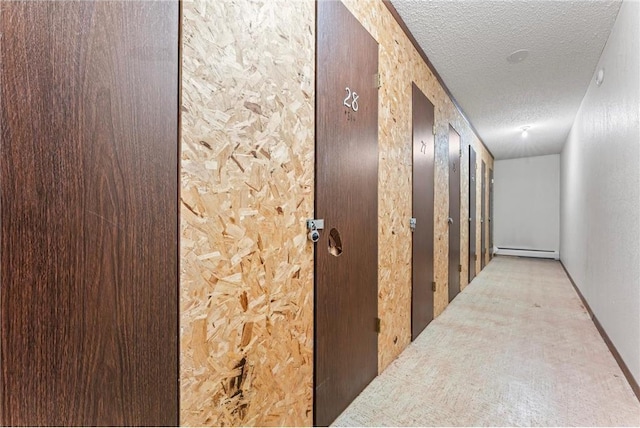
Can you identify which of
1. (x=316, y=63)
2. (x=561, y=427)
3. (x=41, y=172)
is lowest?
(x=561, y=427)

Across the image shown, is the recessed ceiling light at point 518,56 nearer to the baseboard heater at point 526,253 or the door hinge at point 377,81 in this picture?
the door hinge at point 377,81

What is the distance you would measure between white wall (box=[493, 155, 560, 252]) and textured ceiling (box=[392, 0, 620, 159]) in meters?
3.41

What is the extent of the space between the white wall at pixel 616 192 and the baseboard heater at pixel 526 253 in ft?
13.5

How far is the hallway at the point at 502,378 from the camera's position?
1.68m

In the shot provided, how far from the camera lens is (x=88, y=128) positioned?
72 centimetres

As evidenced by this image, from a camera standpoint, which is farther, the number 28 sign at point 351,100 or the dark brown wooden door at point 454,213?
the dark brown wooden door at point 454,213

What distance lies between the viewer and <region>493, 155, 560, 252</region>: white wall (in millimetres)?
7449

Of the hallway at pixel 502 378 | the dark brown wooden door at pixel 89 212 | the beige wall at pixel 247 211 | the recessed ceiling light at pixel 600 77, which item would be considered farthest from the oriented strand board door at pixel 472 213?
the dark brown wooden door at pixel 89 212

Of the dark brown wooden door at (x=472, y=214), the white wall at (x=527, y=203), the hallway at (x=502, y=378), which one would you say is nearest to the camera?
the hallway at (x=502, y=378)

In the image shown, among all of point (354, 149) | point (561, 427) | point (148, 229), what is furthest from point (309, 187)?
point (561, 427)

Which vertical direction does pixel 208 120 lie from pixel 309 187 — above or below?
above

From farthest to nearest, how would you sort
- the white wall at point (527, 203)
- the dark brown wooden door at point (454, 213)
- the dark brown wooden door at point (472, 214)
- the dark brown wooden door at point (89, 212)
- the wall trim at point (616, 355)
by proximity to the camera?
1. the white wall at point (527, 203)
2. the dark brown wooden door at point (472, 214)
3. the dark brown wooden door at point (454, 213)
4. the wall trim at point (616, 355)
5. the dark brown wooden door at point (89, 212)

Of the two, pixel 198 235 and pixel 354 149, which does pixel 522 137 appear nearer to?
pixel 354 149

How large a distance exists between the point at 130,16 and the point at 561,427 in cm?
248
